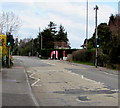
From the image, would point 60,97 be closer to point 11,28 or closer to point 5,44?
point 5,44

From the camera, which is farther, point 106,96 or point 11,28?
point 11,28

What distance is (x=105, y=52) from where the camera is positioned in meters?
31.5

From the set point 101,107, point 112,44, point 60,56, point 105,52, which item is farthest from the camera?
point 60,56

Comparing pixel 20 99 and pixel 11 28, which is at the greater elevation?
pixel 11 28

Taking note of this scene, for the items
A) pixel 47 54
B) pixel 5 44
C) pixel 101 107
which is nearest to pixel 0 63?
pixel 5 44

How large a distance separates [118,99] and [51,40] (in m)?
84.0

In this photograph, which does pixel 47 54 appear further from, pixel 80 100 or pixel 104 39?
pixel 80 100

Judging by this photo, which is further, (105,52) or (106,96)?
(105,52)

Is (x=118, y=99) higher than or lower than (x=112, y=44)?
→ lower

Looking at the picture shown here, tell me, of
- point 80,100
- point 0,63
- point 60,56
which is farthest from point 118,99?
point 60,56

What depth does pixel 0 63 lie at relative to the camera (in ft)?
83.9

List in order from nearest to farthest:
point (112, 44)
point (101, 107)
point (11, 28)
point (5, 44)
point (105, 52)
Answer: point (101, 107) < point (5, 44) < point (112, 44) < point (105, 52) < point (11, 28)

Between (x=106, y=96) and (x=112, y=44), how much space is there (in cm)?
1988

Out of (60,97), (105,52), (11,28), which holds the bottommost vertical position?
(60,97)
